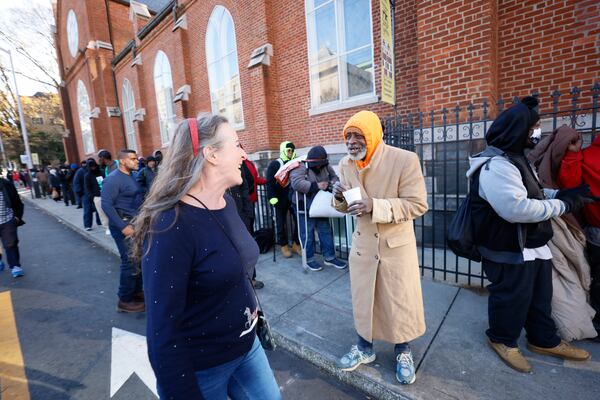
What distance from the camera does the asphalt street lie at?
263 centimetres

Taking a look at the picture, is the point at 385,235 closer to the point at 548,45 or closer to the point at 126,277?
the point at 126,277

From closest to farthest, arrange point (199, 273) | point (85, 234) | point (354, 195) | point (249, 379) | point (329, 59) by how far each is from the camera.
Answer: point (199, 273) → point (249, 379) → point (354, 195) → point (329, 59) → point (85, 234)

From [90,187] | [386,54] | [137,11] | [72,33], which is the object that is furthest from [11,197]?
[72,33]

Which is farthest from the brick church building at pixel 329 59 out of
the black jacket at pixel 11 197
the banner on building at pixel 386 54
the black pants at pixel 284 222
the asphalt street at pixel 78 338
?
the black jacket at pixel 11 197

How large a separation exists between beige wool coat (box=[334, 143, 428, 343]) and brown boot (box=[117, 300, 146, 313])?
3.16 meters

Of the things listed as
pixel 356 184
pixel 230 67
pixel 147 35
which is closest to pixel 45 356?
pixel 356 184

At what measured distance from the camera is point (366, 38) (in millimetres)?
6695

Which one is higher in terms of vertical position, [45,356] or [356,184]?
[356,184]

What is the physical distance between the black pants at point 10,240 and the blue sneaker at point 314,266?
210 inches

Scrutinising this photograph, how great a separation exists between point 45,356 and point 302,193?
3639 mm

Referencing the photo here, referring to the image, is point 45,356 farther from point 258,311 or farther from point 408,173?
point 408,173

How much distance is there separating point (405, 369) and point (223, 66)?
→ 10999 mm

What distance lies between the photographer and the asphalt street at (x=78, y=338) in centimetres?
263

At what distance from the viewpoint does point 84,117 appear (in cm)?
2247
